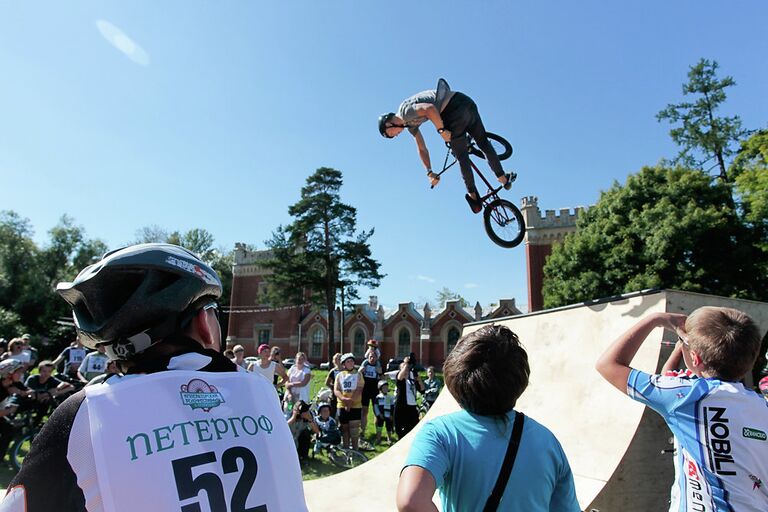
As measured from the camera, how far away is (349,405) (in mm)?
8469

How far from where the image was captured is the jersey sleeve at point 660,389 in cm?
211

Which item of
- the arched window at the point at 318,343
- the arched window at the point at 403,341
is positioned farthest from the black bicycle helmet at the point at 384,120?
the arched window at the point at 318,343

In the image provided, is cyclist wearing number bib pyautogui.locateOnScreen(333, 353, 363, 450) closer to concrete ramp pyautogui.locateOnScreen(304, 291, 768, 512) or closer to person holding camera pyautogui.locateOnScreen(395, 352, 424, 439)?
person holding camera pyautogui.locateOnScreen(395, 352, 424, 439)

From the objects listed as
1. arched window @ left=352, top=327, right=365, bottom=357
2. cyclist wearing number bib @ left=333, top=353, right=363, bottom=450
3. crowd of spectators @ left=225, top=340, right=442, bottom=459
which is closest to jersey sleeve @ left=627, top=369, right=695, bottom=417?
crowd of spectators @ left=225, top=340, right=442, bottom=459

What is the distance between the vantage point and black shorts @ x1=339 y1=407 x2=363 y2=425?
850cm

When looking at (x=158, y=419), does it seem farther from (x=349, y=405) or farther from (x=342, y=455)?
(x=349, y=405)

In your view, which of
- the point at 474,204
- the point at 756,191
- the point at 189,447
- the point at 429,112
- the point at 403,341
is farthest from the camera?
the point at 403,341

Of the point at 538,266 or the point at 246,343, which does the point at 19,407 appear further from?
the point at 246,343

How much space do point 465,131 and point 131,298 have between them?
228 inches

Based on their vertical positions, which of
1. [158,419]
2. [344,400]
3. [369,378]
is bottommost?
[344,400]

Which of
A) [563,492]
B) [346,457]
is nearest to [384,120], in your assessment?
[346,457]

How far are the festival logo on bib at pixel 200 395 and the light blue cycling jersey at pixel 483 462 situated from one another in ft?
2.15

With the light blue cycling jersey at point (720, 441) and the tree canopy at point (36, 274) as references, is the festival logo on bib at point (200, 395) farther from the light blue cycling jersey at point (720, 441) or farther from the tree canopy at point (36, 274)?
the tree canopy at point (36, 274)

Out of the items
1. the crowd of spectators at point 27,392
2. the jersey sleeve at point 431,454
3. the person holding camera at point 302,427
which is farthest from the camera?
the person holding camera at point 302,427
